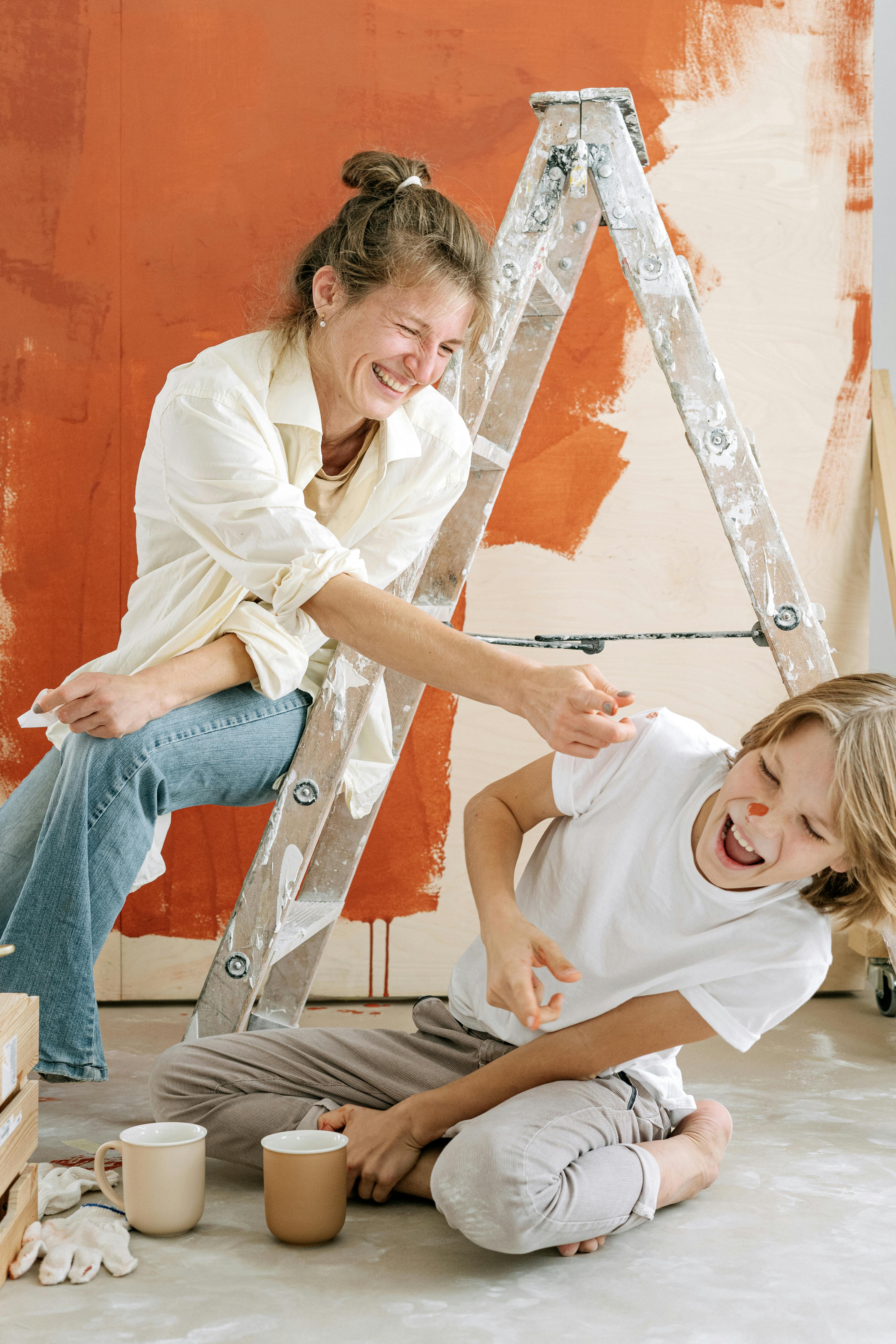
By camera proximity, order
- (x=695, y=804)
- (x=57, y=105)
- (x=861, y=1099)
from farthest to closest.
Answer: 1. (x=57, y=105)
2. (x=861, y=1099)
3. (x=695, y=804)

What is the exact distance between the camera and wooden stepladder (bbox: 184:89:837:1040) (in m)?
1.58

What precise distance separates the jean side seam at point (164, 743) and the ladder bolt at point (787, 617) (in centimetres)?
69

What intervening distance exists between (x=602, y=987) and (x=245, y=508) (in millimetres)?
697

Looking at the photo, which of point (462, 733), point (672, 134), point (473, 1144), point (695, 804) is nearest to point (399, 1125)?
point (473, 1144)

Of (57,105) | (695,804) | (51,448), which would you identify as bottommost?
(695,804)

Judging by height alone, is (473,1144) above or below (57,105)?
below

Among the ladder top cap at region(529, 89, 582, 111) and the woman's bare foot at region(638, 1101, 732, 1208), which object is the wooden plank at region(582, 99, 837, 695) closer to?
the ladder top cap at region(529, 89, 582, 111)

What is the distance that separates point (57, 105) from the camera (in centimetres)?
220

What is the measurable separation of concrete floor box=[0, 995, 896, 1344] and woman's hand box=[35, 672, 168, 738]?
0.55m

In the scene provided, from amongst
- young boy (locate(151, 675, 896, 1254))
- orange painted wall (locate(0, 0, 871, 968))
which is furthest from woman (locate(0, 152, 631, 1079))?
orange painted wall (locate(0, 0, 871, 968))

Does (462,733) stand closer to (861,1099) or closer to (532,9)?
(861,1099)

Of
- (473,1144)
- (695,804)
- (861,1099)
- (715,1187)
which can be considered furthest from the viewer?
Result: (861,1099)

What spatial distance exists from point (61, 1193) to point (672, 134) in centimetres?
213

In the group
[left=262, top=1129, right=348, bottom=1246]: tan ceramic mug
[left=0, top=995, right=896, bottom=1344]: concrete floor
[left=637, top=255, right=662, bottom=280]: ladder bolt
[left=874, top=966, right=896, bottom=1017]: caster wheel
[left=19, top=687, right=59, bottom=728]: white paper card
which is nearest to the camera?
[left=0, top=995, right=896, bottom=1344]: concrete floor
